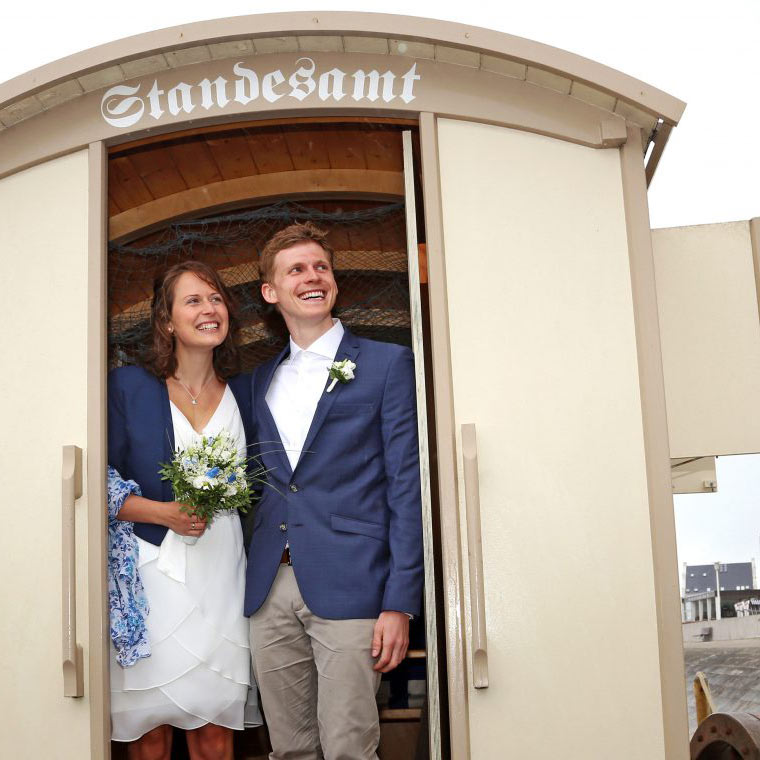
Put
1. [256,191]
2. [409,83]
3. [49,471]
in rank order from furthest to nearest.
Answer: [256,191] < [409,83] < [49,471]

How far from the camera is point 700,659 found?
12.3 m

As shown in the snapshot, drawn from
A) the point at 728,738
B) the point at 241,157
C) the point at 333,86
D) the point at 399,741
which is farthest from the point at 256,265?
the point at 728,738

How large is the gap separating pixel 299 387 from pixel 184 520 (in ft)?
2.37

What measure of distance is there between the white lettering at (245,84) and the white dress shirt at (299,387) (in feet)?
3.28

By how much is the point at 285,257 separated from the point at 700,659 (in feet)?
32.5

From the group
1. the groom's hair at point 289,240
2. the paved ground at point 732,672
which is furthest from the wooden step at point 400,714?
the paved ground at point 732,672

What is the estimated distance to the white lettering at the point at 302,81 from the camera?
12.4ft

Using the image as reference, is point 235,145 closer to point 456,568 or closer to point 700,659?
point 456,568

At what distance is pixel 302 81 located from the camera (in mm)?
3791

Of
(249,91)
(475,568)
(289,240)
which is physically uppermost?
(249,91)

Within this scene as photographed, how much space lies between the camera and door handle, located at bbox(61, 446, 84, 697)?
3.39 metres

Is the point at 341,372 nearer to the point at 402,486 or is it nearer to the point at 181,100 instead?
the point at 402,486

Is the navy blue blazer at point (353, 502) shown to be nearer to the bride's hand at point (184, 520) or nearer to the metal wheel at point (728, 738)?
the bride's hand at point (184, 520)

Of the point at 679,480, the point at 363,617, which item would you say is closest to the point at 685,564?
the point at 679,480
